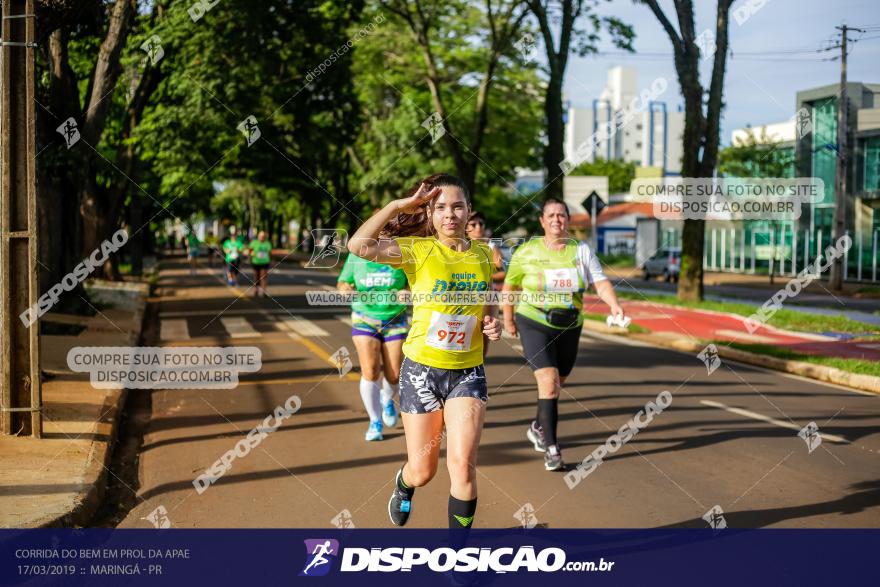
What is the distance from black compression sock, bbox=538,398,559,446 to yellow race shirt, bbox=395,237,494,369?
2.42 meters

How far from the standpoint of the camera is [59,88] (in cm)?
1591

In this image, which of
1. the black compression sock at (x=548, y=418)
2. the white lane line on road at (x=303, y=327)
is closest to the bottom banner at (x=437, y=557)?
the black compression sock at (x=548, y=418)

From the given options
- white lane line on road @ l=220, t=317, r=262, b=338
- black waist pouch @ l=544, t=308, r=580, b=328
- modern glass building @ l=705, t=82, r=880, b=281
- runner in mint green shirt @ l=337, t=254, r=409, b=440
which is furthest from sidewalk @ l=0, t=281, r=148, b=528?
modern glass building @ l=705, t=82, r=880, b=281

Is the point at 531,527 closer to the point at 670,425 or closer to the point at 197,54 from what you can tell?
the point at 670,425

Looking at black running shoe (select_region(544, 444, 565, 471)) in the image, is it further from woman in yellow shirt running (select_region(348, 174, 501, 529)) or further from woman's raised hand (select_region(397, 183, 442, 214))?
woman's raised hand (select_region(397, 183, 442, 214))

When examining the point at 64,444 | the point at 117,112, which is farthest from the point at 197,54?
the point at 64,444

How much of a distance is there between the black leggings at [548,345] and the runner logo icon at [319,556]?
2505 mm

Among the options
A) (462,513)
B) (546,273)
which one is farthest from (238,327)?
(462,513)

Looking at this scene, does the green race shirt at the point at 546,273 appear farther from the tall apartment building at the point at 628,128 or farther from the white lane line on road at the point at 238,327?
the tall apartment building at the point at 628,128

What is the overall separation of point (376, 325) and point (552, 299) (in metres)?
1.61

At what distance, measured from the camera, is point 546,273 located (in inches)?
286

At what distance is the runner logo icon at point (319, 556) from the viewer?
4.74m

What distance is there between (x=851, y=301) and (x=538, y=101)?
65.5ft

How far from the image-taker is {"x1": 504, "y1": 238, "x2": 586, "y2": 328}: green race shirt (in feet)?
23.8
